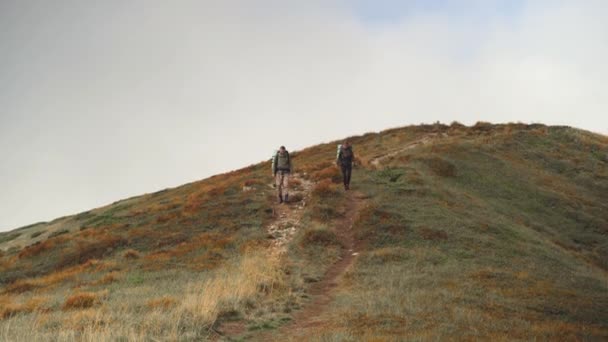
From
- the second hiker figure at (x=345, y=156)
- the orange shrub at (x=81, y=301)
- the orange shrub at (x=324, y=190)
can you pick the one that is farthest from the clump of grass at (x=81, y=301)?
the second hiker figure at (x=345, y=156)

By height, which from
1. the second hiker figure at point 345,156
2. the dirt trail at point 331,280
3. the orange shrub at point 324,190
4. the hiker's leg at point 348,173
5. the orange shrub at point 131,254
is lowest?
the dirt trail at point 331,280

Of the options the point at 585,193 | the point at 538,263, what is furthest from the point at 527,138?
the point at 538,263

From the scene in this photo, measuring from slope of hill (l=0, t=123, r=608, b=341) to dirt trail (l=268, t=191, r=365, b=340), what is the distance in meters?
0.08

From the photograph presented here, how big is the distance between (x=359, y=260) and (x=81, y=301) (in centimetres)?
1010

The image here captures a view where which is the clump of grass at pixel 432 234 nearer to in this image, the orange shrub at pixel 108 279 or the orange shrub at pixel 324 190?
the orange shrub at pixel 324 190

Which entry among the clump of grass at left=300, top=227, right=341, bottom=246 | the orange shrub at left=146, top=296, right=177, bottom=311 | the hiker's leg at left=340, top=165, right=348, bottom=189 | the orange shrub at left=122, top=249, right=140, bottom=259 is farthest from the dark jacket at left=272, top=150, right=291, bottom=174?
the orange shrub at left=146, top=296, right=177, bottom=311

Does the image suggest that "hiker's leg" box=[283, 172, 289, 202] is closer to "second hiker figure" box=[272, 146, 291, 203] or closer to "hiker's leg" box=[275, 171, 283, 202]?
"second hiker figure" box=[272, 146, 291, 203]

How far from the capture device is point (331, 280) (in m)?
19.1

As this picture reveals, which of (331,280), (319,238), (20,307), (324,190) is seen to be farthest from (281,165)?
(20,307)

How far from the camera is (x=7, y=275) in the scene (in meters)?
26.0

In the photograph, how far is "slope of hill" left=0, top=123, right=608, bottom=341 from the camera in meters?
13.0

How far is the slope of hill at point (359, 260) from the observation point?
13.0m

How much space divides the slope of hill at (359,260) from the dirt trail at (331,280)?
3.1 inches

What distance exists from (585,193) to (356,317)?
29.8 m
